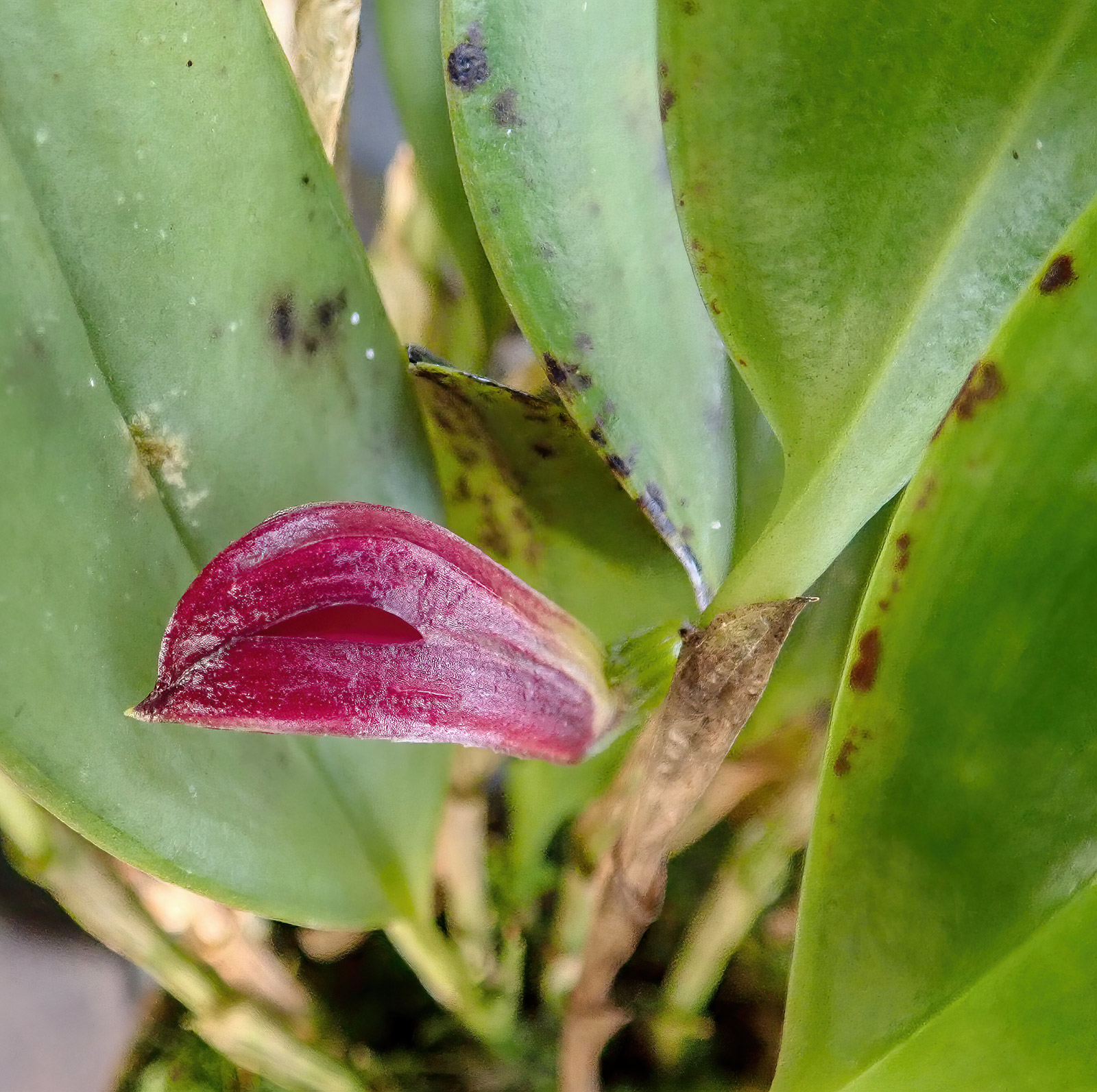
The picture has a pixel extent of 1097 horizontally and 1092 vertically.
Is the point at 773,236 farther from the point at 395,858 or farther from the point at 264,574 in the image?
the point at 395,858

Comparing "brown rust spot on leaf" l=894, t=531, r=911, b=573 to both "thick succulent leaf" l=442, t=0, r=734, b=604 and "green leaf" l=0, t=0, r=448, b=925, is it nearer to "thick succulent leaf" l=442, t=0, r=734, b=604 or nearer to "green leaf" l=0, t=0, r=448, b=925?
"thick succulent leaf" l=442, t=0, r=734, b=604

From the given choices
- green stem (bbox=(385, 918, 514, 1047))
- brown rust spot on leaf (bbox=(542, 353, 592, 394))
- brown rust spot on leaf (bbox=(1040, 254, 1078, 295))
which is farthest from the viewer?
green stem (bbox=(385, 918, 514, 1047))

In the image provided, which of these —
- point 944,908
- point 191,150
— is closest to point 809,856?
point 944,908

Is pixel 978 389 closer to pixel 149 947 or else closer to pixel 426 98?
pixel 426 98

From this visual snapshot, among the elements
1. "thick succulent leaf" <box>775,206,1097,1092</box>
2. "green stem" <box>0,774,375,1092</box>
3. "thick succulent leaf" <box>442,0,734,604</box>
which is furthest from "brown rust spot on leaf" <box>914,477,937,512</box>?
"green stem" <box>0,774,375,1092</box>

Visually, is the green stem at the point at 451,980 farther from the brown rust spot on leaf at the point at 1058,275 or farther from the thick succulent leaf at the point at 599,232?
the brown rust spot on leaf at the point at 1058,275
